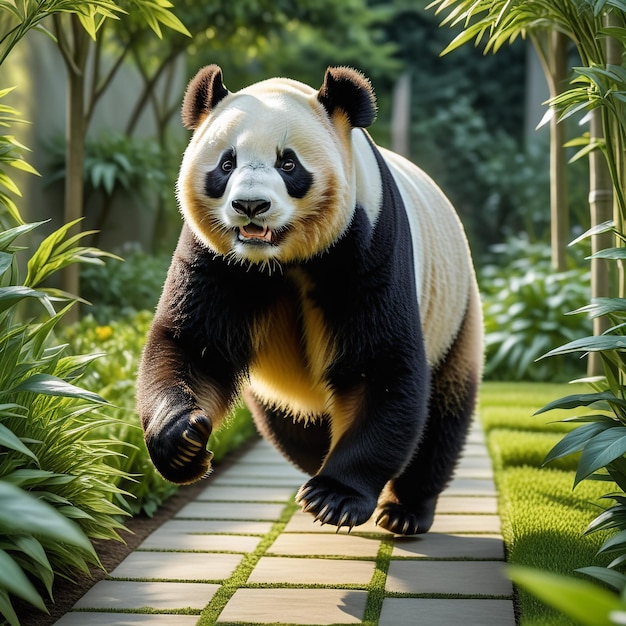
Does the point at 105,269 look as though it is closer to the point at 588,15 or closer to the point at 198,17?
the point at 198,17

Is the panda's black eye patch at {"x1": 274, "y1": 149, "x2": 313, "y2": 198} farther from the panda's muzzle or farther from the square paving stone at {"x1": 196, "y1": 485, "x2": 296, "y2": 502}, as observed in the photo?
the square paving stone at {"x1": 196, "y1": 485, "x2": 296, "y2": 502}

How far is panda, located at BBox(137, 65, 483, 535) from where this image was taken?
98.3 inches

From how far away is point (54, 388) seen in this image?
6.88 feet

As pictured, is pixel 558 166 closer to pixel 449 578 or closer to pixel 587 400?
pixel 449 578

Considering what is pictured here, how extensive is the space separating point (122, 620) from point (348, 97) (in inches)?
59.9

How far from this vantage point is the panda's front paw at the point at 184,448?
8.00ft

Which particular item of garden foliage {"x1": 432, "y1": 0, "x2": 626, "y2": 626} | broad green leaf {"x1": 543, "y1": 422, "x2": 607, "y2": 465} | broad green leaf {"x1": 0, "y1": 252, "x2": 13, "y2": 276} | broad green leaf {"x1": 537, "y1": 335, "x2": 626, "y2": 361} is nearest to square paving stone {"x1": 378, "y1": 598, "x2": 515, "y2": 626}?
garden foliage {"x1": 432, "y1": 0, "x2": 626, "y2": 626}

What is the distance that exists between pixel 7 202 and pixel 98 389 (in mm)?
1657

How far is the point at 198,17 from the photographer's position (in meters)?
9.33

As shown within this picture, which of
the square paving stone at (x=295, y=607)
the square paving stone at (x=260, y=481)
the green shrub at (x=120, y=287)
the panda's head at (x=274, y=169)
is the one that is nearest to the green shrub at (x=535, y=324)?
the green shrub at (x=120, y=287)

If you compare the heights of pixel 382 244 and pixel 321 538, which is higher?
pixel 382 244

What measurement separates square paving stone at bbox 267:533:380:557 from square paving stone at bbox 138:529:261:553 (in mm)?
94

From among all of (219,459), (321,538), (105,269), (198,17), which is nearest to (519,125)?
(198,17)

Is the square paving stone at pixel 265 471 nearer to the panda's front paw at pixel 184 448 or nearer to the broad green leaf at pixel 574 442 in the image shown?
the panda's front paw at pixel 184 448
